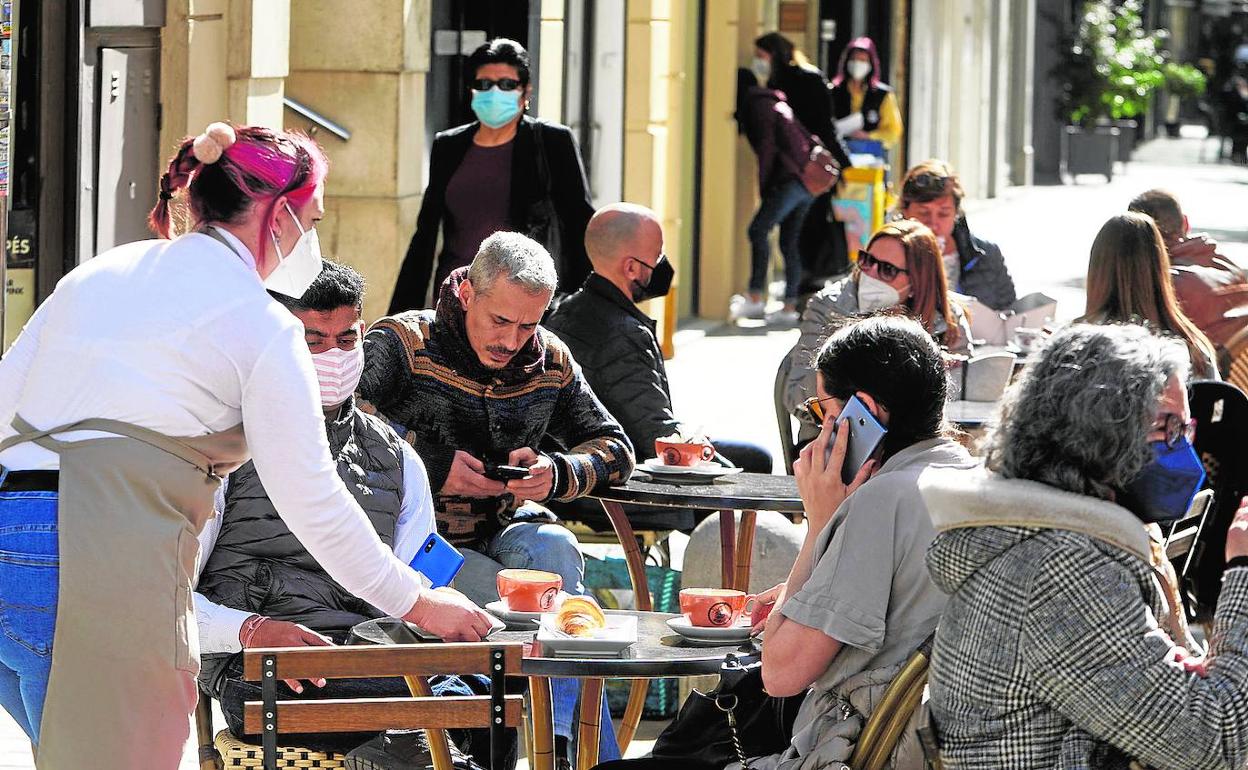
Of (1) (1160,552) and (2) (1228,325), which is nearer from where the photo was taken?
(1) (1160,552)

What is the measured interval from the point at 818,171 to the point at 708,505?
9624 millimetres

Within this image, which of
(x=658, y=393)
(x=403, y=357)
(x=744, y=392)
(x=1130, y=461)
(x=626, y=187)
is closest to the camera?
(x=1130, y=461)

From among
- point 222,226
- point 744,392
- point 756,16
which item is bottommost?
point 744,392

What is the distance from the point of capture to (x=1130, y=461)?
302cm

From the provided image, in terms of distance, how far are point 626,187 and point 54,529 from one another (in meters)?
9.82

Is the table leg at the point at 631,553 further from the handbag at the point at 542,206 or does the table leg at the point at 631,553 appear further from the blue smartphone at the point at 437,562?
the handbag at the point at 542,206

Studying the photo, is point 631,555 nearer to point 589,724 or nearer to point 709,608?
point 589,724

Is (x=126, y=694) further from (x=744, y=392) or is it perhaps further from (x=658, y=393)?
(x=744, y=392)

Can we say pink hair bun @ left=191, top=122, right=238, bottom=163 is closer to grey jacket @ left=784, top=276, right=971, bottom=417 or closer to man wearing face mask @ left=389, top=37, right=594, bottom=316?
grey jacket @ left=784, top=276, right=971, bottom=417

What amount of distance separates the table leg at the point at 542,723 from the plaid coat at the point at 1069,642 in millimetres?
1273

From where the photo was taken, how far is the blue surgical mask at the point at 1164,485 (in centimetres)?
308

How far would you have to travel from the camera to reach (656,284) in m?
6.48

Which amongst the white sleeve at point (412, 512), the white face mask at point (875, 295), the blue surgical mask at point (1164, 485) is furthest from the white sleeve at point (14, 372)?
the white face mask at point (875, 295)

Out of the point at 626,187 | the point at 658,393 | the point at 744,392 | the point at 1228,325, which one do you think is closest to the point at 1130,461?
the point at 658,393
